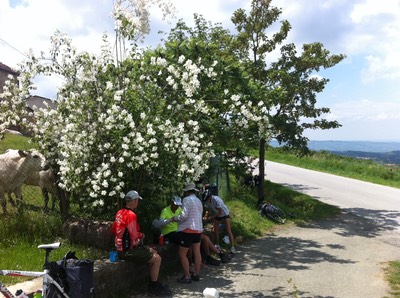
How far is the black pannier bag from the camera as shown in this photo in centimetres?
552

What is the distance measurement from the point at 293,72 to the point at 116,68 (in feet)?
29.5

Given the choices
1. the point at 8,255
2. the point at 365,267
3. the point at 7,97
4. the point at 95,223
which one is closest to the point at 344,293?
the point at 365,267

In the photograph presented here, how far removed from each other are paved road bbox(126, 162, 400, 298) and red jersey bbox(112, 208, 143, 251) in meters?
0.95

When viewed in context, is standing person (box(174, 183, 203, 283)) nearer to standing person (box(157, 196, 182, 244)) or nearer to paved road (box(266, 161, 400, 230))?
standing person (box(157, 196, 182, 244))

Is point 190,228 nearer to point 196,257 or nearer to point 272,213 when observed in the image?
point 196,257

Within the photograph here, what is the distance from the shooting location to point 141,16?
976 cm

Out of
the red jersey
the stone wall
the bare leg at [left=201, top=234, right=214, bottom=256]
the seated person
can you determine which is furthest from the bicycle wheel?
the red jersey

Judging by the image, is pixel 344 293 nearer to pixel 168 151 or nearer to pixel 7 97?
pixel 168 151

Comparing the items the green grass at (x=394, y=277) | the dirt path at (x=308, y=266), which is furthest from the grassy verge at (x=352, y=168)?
the green grass at (x=394, y=277)

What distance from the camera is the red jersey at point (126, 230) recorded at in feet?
23.8

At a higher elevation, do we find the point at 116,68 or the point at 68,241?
the point at 116,68

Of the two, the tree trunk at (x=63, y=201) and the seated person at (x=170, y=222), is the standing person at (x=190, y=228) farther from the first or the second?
the tree trunk at (x=63, y=201)

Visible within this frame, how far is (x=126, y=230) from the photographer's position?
730 centimetres

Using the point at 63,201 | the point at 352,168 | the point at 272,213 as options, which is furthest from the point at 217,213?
the point at 352,168
